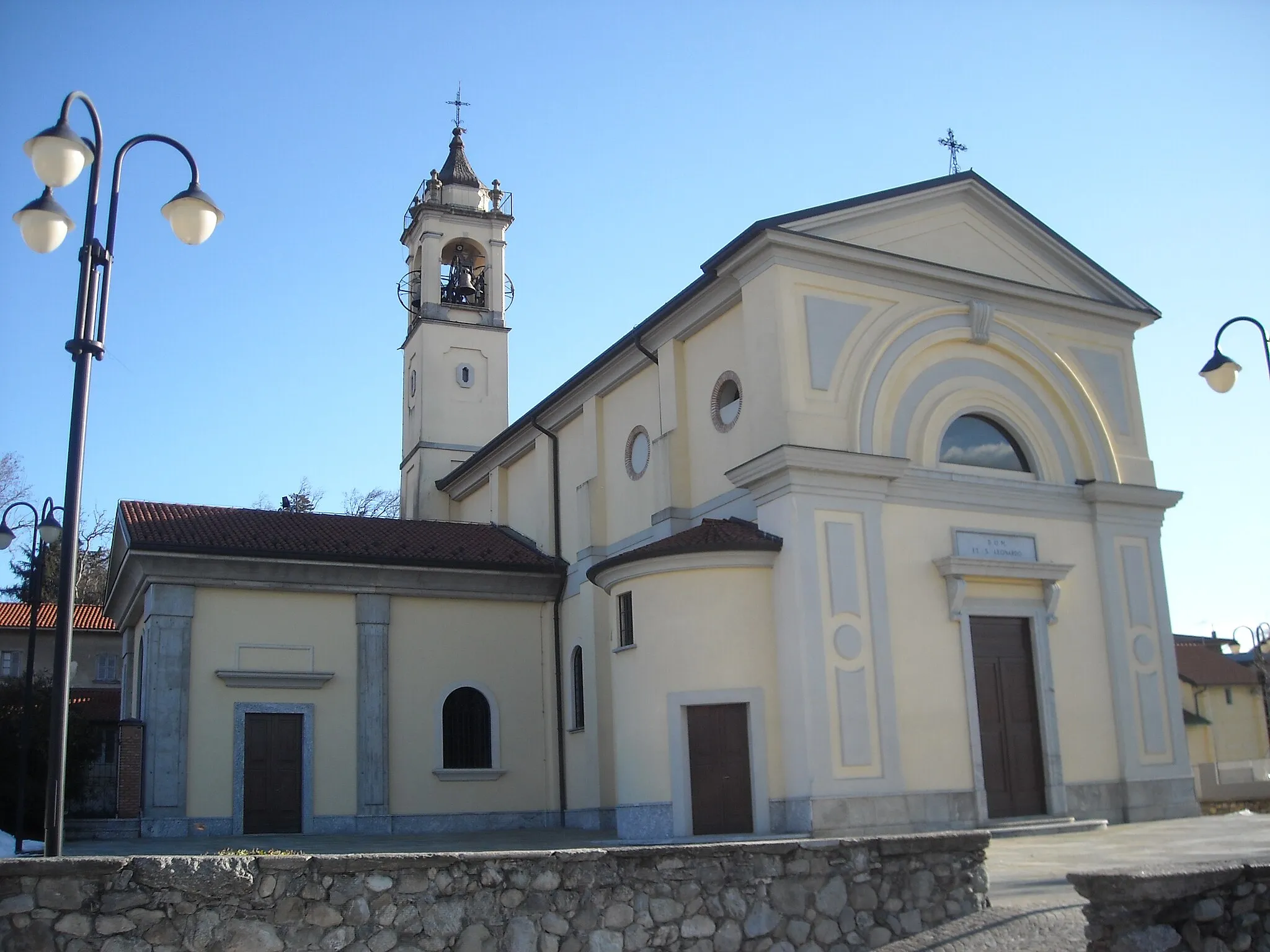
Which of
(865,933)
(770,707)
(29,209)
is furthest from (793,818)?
(29,209)

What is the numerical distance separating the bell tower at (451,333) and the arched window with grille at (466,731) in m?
9.84

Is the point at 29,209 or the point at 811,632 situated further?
the point at 811,632

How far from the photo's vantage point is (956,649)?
18109 millimetres

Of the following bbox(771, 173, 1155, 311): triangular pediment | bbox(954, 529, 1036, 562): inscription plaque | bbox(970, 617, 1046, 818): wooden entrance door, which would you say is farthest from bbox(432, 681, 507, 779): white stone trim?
bbox(771, 173, 1155, 311): triangular pediment

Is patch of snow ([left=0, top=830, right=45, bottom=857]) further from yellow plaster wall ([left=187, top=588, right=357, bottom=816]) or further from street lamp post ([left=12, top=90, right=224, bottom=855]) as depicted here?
street lamp post ([left=12, top=90, right=224, bottom=855])

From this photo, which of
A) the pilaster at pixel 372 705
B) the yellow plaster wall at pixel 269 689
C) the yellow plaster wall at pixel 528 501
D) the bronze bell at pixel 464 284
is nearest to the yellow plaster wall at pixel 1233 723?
the yellow plaster wall at pixel 528 501

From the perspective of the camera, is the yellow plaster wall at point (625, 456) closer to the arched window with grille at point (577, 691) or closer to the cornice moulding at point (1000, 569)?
the arched window with grille at point (577, 691)

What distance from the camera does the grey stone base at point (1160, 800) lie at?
18828 millimetres

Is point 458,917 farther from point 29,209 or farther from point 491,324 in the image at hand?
point 491,324

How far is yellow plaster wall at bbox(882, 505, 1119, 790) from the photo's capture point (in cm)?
1741

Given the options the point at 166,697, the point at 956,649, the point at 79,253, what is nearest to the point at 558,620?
the point at 166,697

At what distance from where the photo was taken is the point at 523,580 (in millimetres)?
23859

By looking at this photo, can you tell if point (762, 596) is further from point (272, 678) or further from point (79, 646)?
point (79, 646)

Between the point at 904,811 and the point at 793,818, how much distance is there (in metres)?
1.68
